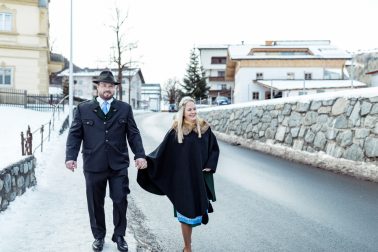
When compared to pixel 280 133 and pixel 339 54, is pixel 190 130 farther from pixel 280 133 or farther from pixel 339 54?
pixel 339 54

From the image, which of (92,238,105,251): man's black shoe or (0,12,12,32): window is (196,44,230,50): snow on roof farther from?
(92,238,105,251): man's black shoe

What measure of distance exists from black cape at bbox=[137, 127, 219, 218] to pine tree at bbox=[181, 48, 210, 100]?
53.2 m

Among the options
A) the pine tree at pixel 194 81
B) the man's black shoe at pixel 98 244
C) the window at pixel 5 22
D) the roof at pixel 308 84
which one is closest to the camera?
the man's black shoe at pixel 98 244

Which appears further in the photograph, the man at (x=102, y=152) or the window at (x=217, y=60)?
the window at (x=217, y=60)

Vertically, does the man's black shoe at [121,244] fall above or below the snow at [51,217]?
above

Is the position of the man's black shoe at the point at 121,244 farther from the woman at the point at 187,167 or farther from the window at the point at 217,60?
the window at the point at 217,60

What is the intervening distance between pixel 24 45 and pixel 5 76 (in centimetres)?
261

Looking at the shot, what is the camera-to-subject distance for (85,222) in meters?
5.53

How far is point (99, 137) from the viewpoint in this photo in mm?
4465

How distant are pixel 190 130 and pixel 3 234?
2485 millimetres

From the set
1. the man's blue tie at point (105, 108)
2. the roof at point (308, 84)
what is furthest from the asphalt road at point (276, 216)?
the roof at point (308, 84)

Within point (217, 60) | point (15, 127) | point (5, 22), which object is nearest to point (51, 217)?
point (15, 127)

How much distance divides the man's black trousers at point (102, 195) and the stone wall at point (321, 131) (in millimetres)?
5896

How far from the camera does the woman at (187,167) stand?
4.51m
